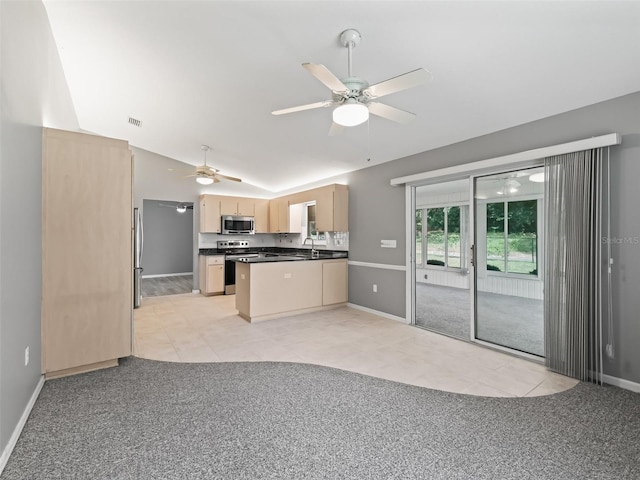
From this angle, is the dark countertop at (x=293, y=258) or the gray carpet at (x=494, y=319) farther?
the dark countertop at (x=293, y=258)

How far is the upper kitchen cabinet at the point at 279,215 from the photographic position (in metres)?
6.99

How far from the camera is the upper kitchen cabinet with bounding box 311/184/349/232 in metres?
5.41

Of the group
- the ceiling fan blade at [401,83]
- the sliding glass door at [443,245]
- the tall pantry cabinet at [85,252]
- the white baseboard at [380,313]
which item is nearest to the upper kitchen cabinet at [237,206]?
the white baseboard at [380,313]

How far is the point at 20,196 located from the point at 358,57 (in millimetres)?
2656

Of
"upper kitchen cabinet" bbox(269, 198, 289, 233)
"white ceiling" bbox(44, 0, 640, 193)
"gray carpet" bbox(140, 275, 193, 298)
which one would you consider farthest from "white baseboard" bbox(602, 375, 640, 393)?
"gray carpet" bbox(140, 275, 193, 298)

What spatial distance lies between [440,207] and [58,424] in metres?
7.84

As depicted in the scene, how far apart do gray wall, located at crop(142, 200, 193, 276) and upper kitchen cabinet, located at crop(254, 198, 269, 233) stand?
132 inches

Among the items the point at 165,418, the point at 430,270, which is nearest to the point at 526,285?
the point at 430,270

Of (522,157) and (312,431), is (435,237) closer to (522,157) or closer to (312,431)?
(522,157)

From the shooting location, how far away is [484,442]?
74.3 inches

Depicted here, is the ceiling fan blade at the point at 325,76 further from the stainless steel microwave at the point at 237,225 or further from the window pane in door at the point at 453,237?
the window pane in door at the point at 453,237

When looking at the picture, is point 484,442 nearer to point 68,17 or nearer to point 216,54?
point 216,54

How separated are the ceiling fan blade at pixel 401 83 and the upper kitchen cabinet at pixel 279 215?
489cm

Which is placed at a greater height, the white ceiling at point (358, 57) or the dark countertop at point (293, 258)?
the white ceiling at point (358, 57)
